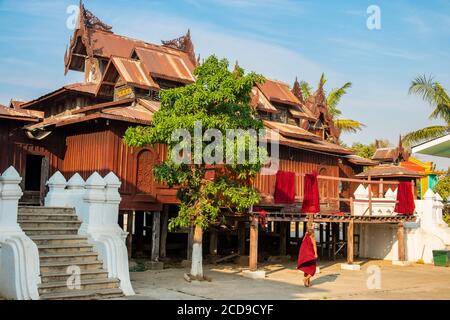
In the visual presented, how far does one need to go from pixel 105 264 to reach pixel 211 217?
377 cm

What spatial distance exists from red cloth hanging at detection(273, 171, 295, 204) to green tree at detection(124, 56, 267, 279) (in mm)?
3282

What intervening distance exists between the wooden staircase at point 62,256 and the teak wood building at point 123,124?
16.1 feet

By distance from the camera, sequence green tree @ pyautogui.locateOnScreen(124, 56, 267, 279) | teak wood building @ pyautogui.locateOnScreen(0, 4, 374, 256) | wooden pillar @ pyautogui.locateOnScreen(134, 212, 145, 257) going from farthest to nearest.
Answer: wooden pillar @ pyautogui.locateOnScreen(134, 212, 145, 257) < teak wood building @ pyautogui.locateOnScreen(0, 4, 374, 256) < green tree @ pyautogui.locateOnScreen(124, 56, 267, 279)

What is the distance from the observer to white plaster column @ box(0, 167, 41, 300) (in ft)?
36.1

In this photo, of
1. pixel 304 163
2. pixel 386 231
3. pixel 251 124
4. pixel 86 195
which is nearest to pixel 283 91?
pixel 304 163

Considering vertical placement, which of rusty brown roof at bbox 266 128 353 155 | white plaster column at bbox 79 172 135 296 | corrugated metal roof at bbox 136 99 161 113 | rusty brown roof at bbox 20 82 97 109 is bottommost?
white plaster column at bbox 79 172 135 296

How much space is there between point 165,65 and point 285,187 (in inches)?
345

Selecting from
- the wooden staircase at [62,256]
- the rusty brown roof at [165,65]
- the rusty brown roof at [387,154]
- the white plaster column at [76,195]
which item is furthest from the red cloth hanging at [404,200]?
the wooden staircase at [62,256]

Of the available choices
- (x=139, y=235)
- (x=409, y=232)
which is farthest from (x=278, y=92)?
(x=139, y=235)

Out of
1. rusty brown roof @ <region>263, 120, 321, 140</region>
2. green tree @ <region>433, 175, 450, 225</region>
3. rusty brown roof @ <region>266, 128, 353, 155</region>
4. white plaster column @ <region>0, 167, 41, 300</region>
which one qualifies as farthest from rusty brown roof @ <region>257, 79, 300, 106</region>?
white plaster column @ <region>0, 167, 41, 300</region>

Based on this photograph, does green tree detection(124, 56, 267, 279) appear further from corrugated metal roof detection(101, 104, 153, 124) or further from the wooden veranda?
corrugated metal roof detection(101, 104, 153, 124)

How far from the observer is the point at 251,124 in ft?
50.9

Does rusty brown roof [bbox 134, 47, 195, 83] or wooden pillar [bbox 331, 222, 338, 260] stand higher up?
rusty brown roof [bbox 134, 47, 195, 83]

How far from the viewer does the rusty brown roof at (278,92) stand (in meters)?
27.0
